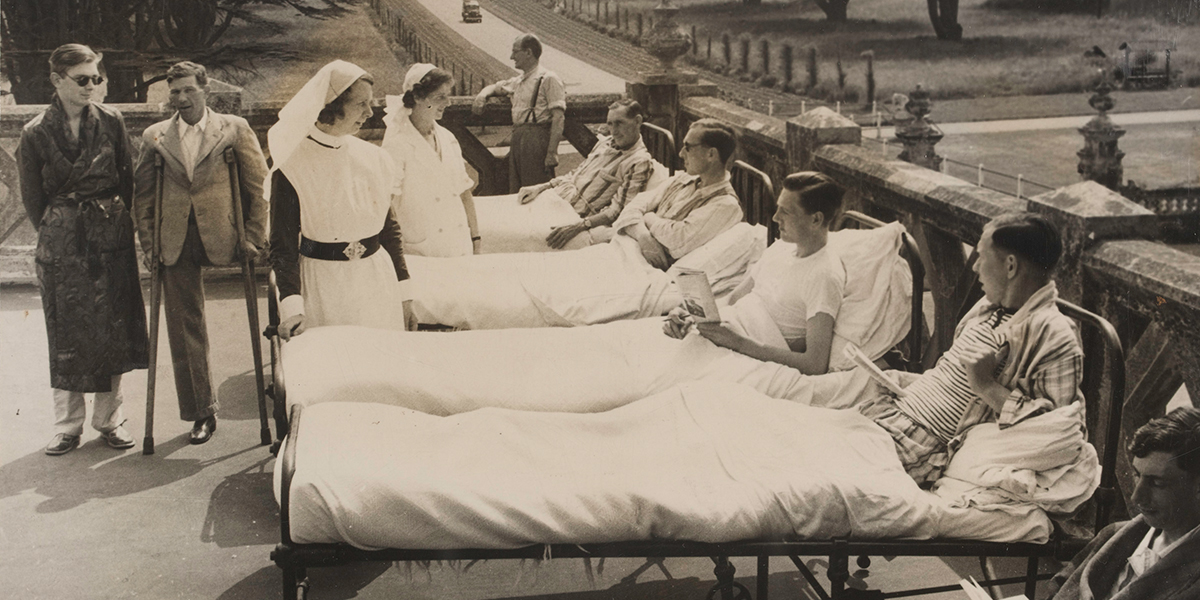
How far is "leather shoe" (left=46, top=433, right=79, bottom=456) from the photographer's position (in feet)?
13.0

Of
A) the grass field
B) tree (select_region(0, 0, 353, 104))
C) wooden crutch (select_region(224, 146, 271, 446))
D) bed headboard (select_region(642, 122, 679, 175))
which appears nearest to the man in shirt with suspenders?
bed headboard (select_region(642, 122, 679, 175))

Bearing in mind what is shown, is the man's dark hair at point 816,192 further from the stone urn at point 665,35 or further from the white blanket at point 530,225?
the stone urn at point 665,35

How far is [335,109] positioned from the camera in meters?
3.44

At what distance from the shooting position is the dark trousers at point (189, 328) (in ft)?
13.7

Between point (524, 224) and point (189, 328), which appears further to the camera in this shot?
point (524, 224)

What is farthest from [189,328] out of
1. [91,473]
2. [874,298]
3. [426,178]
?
[874,298]

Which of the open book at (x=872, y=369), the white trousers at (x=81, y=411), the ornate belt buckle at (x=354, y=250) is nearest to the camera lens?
the open book at (x=872, y=369)

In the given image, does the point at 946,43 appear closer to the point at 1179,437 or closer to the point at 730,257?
the point at 730,257

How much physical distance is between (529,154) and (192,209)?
112 inches

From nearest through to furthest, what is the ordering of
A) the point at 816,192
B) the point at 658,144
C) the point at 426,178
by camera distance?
the point at 816,192
the point at 426,178
the point at 658,144

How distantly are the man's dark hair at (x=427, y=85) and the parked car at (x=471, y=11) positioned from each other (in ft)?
5.91

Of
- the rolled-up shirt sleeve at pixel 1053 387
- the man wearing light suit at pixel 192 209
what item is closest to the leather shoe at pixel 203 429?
the man wearing light suit at pixel 192 209

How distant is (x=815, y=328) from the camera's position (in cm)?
309

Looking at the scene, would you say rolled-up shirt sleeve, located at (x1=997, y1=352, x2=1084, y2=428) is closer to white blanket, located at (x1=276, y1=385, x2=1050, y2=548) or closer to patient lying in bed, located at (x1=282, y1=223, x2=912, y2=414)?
white blanket, located at (x1=276, y1=385, x2=1050, y2=548)
